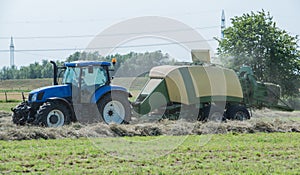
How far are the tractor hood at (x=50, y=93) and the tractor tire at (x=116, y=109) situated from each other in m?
1.15

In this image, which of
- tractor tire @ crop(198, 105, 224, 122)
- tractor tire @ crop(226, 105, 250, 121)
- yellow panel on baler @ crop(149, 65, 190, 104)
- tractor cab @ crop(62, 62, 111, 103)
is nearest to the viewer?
A: tractor cab @ crop(62, 62, 111, 103)

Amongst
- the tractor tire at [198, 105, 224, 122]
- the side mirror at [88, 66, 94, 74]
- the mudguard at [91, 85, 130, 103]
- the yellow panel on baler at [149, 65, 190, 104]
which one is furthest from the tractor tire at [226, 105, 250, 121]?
the side mirror at [88, 66, 94, 74]

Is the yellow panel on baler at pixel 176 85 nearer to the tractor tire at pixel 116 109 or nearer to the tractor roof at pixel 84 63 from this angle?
the tractor tire at pixel 116 109

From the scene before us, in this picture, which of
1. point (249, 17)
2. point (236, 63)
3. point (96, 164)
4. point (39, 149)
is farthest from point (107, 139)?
point (249, 17)

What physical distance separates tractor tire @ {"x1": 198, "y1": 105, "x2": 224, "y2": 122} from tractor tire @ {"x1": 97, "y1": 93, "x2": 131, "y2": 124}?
2.84 metres

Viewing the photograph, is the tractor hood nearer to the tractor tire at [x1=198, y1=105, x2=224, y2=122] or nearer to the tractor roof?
the tractor roof

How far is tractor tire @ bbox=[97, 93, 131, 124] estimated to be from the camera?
562 inches

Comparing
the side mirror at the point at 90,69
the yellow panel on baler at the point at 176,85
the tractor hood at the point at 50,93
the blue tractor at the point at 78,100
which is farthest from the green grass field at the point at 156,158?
the yellow panel on baler at the point at 176,85

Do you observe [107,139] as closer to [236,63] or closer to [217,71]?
[217,71]

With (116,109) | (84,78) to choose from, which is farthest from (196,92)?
(84,78)

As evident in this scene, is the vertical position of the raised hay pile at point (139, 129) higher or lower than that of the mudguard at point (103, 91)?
lower

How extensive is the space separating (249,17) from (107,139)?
26.2m

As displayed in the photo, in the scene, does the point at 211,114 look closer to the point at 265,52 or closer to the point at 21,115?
the point at 21,115

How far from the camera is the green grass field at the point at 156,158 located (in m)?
8.02
